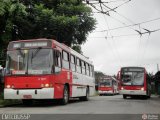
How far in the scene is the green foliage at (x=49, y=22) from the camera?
85.1ft

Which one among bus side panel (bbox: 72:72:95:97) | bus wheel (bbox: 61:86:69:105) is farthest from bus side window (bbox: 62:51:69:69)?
bus side panel (bbox: 72:72:95:97)

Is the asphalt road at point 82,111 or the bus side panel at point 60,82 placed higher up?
the bus side panel at point 60,82

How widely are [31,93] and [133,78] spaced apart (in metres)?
16.8

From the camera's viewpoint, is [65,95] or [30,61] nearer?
[30,61]

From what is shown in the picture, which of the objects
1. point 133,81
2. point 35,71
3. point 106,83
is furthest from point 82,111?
point 106,83

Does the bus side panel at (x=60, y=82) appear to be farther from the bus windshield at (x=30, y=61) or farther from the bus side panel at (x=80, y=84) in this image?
the bus side panel at (x=80, y=84)

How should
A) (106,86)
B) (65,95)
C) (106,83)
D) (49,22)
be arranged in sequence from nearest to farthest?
(65,95), (49,22), (106,86), (106,83)

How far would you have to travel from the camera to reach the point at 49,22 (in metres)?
27.3

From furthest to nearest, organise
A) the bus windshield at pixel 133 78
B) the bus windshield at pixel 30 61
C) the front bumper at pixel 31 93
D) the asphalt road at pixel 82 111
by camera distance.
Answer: the bus windshield at pixel 133 78
the bus windshield at pixel 30 61
the front bumper at pixel 31 93
the asphalt road at pixel 82 111

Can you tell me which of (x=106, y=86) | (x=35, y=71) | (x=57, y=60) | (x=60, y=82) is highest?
(x=57, y=60)

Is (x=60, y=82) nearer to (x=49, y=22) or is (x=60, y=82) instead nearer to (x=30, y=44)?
(x=30, y=44)

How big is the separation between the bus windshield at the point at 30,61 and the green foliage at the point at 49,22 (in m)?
7.43

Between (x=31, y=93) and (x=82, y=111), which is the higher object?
(x=31, y=93)

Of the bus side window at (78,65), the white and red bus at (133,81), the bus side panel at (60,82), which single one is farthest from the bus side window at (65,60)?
the white and red bus at (133,81)
